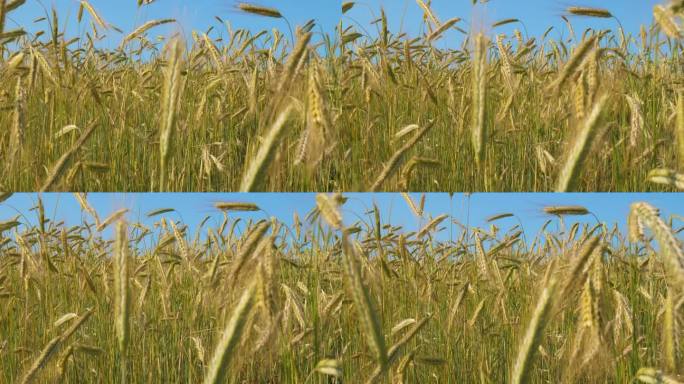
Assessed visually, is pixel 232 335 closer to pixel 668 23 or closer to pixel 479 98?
pixel 479 98

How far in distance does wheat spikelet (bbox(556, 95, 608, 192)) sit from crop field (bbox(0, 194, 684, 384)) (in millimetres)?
216

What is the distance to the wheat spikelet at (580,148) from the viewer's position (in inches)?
80.3

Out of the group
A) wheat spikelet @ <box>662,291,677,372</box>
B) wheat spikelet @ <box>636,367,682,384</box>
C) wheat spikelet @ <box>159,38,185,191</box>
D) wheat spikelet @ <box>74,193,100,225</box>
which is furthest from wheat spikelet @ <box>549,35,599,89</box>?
wheat spikelet @ <box>74,193,100,225</box>

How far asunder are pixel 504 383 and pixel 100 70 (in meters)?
3.16

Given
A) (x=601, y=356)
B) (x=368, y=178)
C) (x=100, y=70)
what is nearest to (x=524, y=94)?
(x=368, y=178)

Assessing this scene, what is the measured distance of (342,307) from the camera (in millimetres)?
2969

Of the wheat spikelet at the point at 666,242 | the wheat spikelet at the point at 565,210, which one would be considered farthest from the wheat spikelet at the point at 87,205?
the wheat spikelet at the point at 666,242

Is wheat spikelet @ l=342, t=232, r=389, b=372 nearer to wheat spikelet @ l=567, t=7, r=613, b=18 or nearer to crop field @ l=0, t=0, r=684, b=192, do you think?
crop field @ l=0, t=0, r=684, b=192

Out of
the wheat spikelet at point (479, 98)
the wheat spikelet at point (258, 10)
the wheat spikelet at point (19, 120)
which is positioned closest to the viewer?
the wheat spikelet at point (479, 98)

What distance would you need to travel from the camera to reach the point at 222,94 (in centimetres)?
352

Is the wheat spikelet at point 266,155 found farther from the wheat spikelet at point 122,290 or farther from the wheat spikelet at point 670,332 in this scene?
the wheat spikelet at point 670,332

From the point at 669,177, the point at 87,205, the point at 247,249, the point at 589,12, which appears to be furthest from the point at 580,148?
the point at 87,205

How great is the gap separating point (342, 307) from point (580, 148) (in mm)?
1396

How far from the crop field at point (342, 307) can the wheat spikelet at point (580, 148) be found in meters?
0.22
